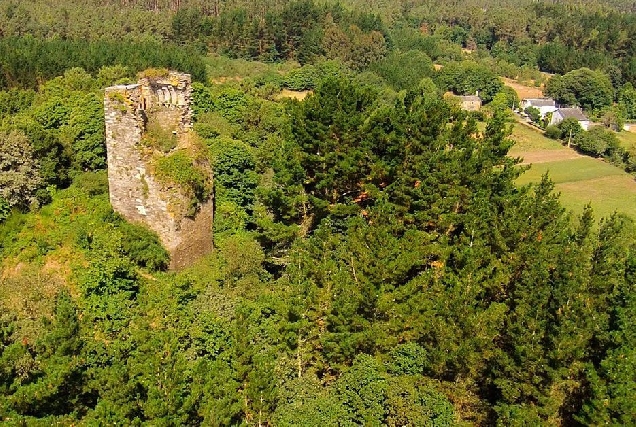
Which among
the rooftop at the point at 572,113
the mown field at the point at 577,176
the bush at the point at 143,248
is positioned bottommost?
the mown field at the point at 577,176

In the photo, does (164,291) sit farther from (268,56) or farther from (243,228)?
(268,56)

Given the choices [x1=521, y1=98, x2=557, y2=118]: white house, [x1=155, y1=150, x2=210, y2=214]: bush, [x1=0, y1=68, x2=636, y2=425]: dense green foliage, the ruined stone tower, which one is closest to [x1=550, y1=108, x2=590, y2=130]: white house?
[x1=521, y1=98, x2=557, y2=118]: white house

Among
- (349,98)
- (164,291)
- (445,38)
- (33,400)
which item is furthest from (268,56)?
(33,400)

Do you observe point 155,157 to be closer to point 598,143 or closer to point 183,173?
point 183,173

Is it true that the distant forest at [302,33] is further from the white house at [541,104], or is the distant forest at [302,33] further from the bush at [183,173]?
the bush at [183,173]

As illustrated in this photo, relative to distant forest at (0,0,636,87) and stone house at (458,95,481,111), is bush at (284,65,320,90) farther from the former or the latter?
stone house at (458,95,481,111)

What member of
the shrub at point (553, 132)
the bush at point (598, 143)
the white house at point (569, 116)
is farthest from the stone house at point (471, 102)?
the bush at point (598, 143)

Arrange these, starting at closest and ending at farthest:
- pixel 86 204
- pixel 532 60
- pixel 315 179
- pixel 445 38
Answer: pixel 86 204 < pixel 315 179 < pixel 532 60 < pixel 445 38
